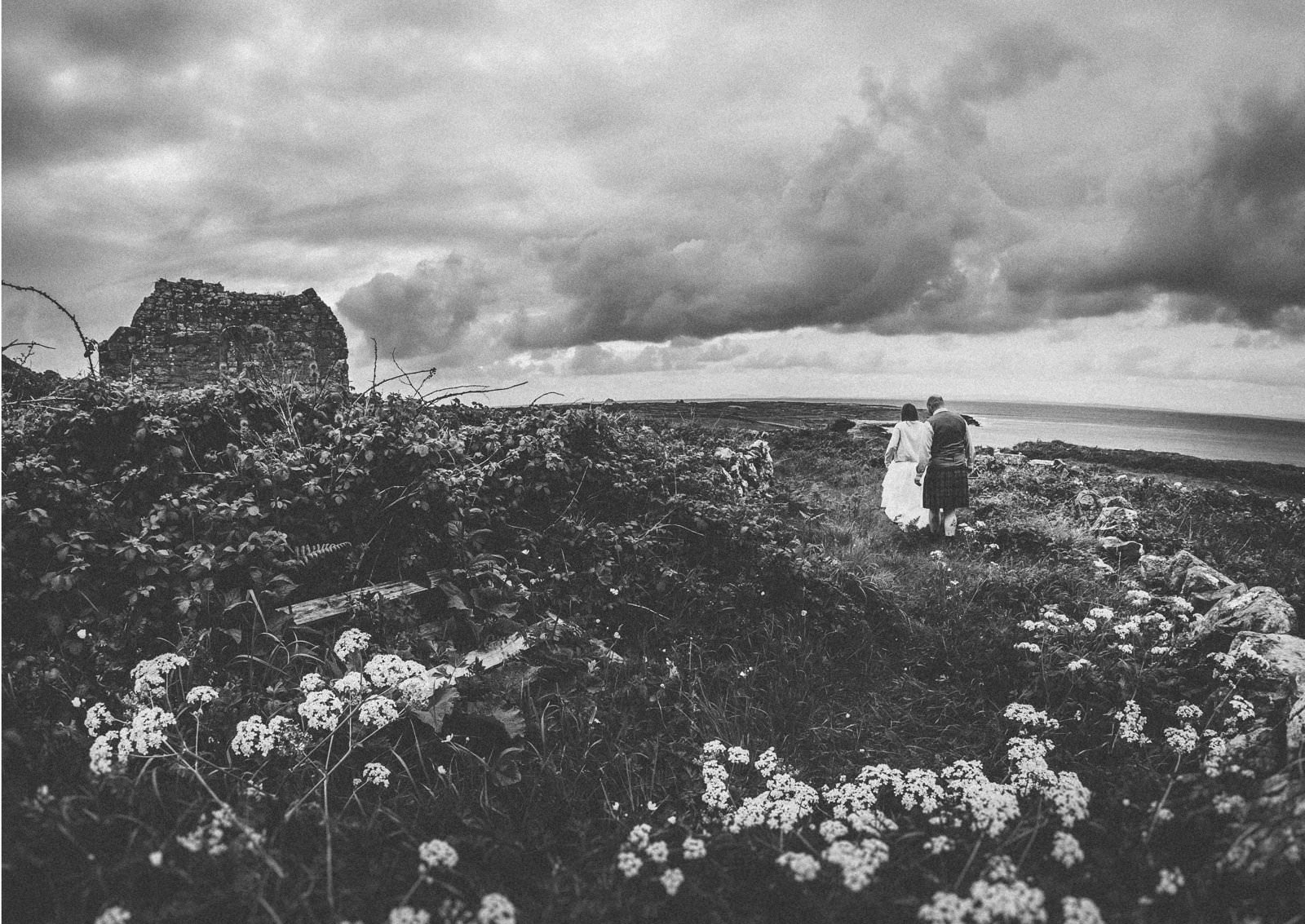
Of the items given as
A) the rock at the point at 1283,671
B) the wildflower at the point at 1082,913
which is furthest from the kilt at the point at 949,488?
the wildflower at the point at 1082,913

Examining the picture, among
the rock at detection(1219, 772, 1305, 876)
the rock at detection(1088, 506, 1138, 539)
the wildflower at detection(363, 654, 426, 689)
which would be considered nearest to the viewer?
the rock at detection(1219, 772, 1305, 876)

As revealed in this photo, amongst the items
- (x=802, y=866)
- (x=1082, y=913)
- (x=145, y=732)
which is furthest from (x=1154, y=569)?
(x=145, y=732)

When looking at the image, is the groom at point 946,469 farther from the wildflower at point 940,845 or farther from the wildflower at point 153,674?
the wildflower at point 153,674

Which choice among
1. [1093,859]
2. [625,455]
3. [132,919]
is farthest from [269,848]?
[625,455]

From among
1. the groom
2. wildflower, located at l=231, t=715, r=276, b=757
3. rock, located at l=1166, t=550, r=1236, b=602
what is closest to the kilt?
the groom

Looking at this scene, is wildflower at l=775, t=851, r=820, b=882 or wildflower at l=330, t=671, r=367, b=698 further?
wildflower at l=330, t=671, r=367, b=698

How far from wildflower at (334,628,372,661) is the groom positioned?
28.6 feet

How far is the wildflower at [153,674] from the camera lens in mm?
3293

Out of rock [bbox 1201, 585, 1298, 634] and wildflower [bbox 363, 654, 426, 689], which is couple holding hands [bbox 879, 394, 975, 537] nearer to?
rock [bbox 1201, 585, 1298, 634]

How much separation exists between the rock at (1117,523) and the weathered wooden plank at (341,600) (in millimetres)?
10395

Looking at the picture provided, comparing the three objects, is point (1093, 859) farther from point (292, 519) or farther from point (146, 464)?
point (146, 464)

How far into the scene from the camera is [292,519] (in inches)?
190

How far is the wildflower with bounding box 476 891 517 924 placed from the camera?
203 cm

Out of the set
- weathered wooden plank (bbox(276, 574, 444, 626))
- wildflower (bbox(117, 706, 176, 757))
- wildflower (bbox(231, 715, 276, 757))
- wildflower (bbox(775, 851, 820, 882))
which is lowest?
wildflower (bbox(775, 851, 820, 882))
